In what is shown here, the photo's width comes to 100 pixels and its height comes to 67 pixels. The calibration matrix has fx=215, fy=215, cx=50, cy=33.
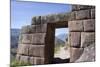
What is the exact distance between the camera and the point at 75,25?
293cm

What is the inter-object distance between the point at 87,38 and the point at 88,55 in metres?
0.24

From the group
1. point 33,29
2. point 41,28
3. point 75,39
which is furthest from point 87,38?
point 33,29

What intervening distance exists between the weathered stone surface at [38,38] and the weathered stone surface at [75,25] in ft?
1.26

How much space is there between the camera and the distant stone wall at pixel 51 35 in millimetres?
2736

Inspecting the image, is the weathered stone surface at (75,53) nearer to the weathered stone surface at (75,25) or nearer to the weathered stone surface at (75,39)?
the weathered stone surface at (75,39)

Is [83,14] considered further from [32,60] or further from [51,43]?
[32,60]

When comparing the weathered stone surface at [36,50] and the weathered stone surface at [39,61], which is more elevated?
the weathered stone surface at [36,50]

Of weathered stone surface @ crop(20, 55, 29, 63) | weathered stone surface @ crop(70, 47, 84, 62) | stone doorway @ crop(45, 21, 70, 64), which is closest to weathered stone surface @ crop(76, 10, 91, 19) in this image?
stone doorway @ crop(45, 21, 70, 64)

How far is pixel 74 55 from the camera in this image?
2.92 metres

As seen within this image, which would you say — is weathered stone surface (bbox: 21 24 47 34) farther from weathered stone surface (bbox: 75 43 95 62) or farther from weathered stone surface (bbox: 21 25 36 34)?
weathered stone surface (bbox: 75 43 95 62)

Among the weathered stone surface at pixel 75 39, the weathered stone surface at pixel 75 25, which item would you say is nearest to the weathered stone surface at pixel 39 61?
the weathered stone surface at pixel 75 39

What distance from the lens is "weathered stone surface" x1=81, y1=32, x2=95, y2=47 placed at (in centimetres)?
297
